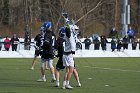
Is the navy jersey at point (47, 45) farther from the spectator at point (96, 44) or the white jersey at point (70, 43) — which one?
the spectator at point (96, 44)

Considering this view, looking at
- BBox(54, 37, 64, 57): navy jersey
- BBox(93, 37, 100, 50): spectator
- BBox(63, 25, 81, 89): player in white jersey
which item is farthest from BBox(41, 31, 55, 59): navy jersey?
BBox(93, 37, 100, 50): spectator

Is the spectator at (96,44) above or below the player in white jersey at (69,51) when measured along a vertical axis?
below

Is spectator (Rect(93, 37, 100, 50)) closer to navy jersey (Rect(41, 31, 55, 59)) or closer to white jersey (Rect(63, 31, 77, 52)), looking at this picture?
navy jersey (Rect(41, 31, 55, 59))

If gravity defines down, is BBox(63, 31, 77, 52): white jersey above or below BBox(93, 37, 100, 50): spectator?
above

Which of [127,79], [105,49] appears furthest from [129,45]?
[127,79]

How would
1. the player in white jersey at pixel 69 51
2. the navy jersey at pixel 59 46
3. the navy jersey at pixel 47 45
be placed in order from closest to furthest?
1. the player in white jersey at pixel 69 51
2. the navy jersey at pixel 59 46
3. the navy jersey at pixel 47 45

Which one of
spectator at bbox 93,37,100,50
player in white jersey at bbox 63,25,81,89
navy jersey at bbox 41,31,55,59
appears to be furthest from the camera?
spectator at bbox 93,37,100,50

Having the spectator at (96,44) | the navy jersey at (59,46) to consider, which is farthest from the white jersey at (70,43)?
the spectator at (96,44)

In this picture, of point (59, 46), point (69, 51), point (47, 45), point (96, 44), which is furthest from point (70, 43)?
point (96, 44)

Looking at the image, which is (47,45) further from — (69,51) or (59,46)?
(69,51)

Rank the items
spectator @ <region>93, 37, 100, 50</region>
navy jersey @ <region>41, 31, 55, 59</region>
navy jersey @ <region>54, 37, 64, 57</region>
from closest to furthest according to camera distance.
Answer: navy jersey @ <region>54, 37, 64, 57</region>
navy jersey @ <region>41, 31, 55, 59</region>
spectator @ <region>93, 37, 100, 50</region>

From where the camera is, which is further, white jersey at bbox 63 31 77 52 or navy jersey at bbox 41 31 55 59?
navy jersey at bbox 41 31 55 59

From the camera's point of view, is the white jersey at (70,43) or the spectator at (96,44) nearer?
the white jersey at (70,43)

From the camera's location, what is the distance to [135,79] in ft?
66.9
